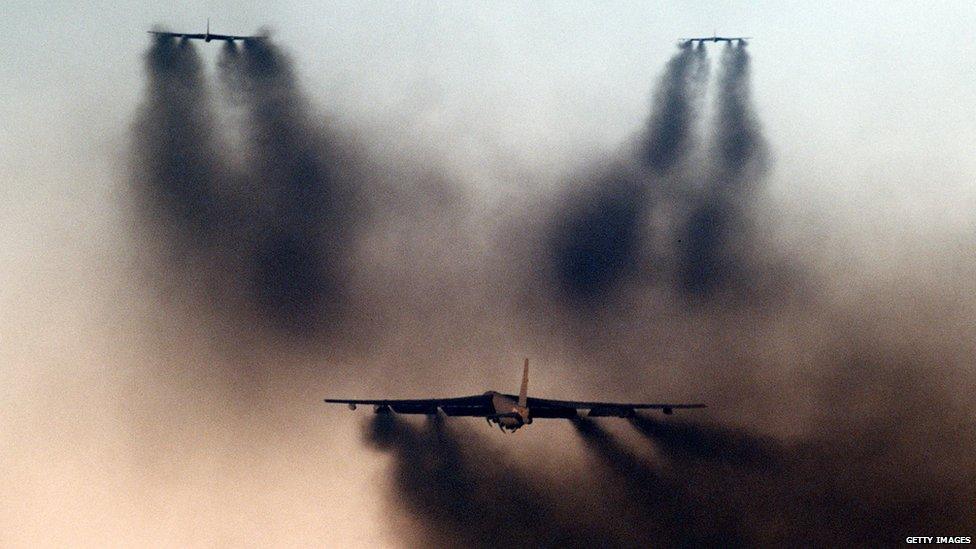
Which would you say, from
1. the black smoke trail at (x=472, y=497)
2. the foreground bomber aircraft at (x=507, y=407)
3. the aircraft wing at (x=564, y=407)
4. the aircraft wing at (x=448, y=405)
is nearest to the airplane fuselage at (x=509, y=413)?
the foreground bomber aircraft at (x=507, y=407)

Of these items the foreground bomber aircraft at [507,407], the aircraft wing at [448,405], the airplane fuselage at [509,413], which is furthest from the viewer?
the aircraft wing at [448,405]

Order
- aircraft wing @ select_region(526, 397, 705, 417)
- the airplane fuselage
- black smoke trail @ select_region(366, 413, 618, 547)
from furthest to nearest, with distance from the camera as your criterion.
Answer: black smoke trail @ select_region(366, 413, 618, 547) → aircraft wing @ select_region(526, 397, 705, 417) → the airplane fuselage

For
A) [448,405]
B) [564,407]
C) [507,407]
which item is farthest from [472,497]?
[507,407]

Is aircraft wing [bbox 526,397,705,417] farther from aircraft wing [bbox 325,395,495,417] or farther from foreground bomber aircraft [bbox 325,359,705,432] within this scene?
aircraft wing [bbox 325,395,495,417]

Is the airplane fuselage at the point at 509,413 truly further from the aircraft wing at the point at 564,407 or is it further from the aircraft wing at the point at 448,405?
the aircraft wing at the point at 564,407

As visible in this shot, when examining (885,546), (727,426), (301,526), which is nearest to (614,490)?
(727,426)

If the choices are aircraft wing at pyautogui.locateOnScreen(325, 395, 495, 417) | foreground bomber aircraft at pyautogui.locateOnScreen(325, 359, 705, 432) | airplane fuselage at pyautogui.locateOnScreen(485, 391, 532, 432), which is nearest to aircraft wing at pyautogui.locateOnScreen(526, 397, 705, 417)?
foreground bomber aircraft at pyautogui.locateOnScreen(325, 359, 705, 432)

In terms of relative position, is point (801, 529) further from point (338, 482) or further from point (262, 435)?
point (262, 435)

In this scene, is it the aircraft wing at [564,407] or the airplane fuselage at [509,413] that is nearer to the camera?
the airplane fuselage at [509,413]
